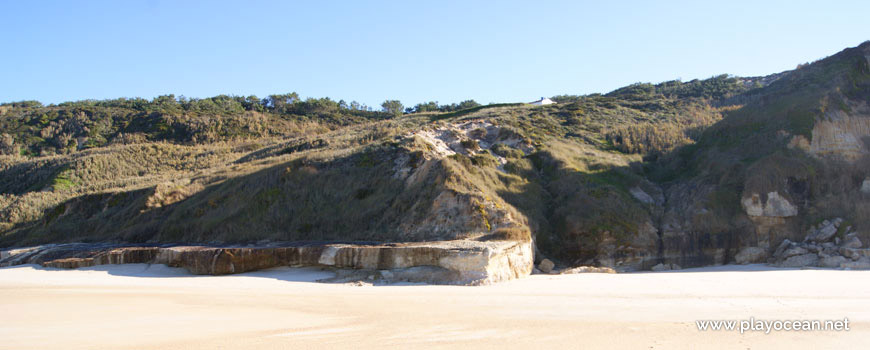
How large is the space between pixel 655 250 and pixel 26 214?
27.7 meters

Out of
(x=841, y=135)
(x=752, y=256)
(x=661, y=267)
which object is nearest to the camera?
(x=752, y=256)

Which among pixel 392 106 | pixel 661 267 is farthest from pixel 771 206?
pixel 392 106

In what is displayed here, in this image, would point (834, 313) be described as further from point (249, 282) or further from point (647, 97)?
point (647, 97)

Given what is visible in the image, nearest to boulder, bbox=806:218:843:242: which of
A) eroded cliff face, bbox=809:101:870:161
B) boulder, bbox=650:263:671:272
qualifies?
eroded cliff face, bbox=809:101:870:161

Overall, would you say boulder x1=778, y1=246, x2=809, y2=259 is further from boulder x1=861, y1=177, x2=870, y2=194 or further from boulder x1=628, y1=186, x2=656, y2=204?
boulder x1=628, y1=186, x2=656, y2=204

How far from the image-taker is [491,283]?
1118 cm

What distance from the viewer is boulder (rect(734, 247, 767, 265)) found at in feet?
48.0

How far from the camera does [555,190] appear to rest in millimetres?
18047

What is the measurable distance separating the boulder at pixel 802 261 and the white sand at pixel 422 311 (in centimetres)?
137

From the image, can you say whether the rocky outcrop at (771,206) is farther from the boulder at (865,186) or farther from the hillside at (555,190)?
the boulder at (865,186)

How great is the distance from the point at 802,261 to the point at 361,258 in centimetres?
1213

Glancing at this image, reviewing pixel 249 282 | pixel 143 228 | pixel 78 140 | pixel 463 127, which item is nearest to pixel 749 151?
pixel 463 127

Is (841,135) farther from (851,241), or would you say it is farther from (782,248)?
(782,248)

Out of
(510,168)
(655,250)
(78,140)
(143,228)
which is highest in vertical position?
(78,140)
